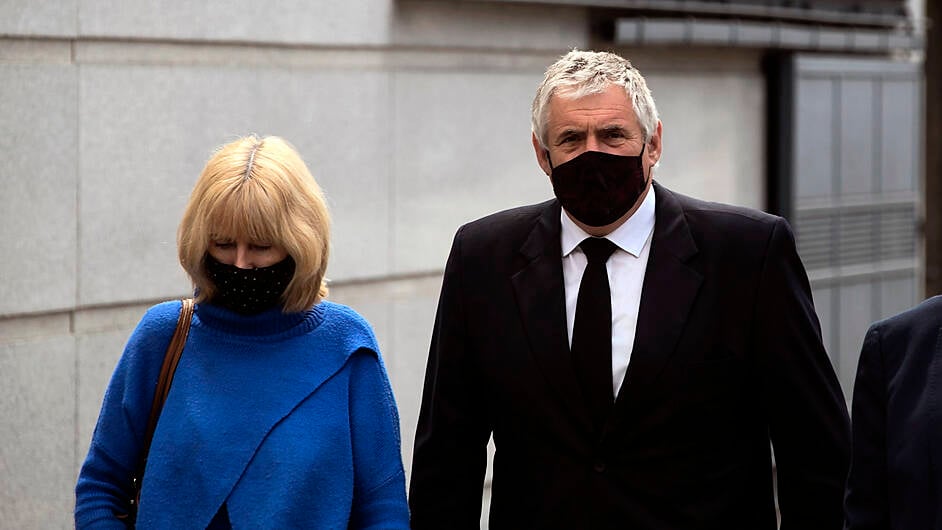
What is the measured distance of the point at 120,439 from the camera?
347 cm

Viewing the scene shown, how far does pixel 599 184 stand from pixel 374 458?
83 cm

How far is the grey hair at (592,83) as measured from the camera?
3.67 metres

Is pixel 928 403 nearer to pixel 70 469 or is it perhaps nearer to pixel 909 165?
pixel 70 469

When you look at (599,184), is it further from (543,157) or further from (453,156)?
(453,156)

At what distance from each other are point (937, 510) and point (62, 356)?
3.18 meters

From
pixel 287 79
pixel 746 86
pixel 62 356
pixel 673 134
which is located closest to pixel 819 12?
pixel 746 86

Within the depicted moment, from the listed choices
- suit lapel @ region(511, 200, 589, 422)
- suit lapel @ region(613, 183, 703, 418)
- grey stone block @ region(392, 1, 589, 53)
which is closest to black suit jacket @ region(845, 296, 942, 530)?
suit lapel @ region(613, 183, 703, 418)

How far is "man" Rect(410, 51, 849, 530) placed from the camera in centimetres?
368

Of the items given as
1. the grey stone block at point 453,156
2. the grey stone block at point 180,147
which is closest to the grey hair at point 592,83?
the grey stone block at point 180,147

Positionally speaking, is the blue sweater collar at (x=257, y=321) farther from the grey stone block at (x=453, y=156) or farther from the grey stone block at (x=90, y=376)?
the grey stone block at (x=453, y=156)

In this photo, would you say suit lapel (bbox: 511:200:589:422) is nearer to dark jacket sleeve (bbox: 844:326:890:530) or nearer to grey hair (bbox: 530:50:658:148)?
grey hair (bbox: 530:50:658:148)

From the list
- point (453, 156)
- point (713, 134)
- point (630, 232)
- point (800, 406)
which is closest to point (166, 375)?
point (630, 232)

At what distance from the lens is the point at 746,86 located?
28.3 feet

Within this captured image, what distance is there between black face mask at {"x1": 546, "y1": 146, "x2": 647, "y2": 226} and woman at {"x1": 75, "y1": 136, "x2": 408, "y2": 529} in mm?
586
